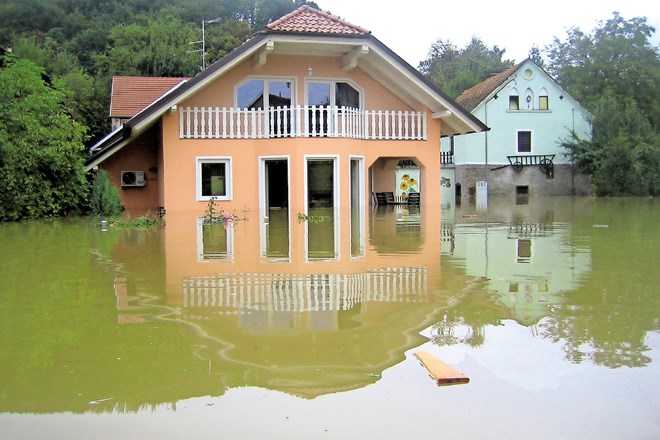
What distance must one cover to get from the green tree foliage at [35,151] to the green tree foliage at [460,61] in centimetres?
4481

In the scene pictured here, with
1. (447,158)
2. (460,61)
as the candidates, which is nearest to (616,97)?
(447,158)

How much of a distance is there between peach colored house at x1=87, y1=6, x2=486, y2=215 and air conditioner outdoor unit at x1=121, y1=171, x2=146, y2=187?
4.78 ft

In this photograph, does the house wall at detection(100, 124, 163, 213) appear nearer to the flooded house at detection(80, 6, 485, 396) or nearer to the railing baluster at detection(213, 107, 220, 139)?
the flooded house at detection(80, 6, 485, 396)

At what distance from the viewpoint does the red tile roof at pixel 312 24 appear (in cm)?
1975

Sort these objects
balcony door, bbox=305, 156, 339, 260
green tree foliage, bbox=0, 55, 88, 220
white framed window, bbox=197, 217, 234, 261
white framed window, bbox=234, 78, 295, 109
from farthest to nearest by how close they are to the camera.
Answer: white framed window, bbox=234, 78, 295, 109 → green tree foliage, bbox=0, 55, 88, 220 → balcony door, bbox=305, 156, 339, 260 → white framed window, bbox=197, 217, 234, 261

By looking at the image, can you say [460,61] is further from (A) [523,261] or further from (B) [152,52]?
(A) [523,261]

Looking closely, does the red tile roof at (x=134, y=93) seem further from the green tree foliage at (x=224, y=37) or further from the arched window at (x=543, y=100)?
the arched window at (x=543, y=100)

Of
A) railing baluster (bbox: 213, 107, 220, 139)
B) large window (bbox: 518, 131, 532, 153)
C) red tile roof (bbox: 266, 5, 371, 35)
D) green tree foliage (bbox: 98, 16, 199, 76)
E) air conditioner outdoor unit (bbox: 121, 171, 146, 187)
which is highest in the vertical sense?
green tree foliage (bbox: 98, 16, 199, 76)

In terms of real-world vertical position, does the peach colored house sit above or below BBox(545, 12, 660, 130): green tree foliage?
below

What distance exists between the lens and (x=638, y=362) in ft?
15.8

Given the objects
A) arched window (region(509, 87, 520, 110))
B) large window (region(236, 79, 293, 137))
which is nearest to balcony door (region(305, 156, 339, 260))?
large window (region(236, 79, 293, 137))

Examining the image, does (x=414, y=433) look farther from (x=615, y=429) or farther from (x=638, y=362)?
(x=638, y=362)

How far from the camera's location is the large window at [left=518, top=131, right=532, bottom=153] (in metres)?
45.1

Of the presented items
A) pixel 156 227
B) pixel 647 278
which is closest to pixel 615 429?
pixel 647 278
